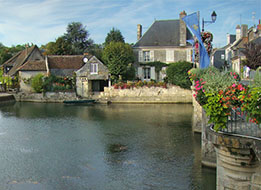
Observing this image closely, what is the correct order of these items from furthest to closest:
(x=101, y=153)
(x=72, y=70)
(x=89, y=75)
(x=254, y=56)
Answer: (x=72, y=70) → (x=89, y=75) → (x=254, y=56) → (x=101, y=153)

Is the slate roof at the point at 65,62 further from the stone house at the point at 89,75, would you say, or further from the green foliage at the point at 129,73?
the green foliage at the point at 129,73

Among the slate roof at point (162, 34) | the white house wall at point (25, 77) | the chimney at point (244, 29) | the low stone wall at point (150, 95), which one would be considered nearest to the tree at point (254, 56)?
the low stone wall at point (150, 95)

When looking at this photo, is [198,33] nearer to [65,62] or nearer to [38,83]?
[38,83]

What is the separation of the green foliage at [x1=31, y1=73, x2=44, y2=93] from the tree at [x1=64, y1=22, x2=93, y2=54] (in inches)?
582

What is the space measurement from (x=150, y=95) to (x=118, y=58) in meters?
5.88

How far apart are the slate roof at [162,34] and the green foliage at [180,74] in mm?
4338

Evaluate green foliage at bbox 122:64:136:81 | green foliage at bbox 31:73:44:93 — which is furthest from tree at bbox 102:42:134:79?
green foliage at bbox 31:73:44:93

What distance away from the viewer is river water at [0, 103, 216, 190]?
33.7ft

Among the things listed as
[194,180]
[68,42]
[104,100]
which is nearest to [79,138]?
[194,180]

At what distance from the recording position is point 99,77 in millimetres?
33375

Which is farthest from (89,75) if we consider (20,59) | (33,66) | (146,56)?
(20,59)

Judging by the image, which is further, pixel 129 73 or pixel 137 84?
pixel 129 73

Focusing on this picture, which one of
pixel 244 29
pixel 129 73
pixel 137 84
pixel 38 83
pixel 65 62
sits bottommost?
pixel 137 84

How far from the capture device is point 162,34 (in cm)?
3544
